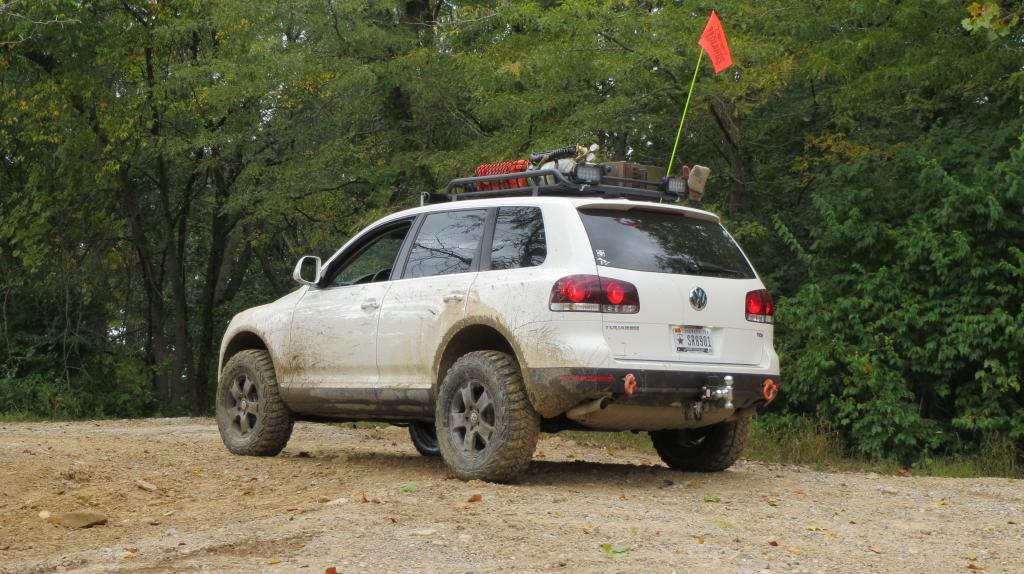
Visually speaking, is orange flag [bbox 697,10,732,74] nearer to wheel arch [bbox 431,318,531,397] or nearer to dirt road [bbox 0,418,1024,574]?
dirt road [bbox 0,418,1024,574]

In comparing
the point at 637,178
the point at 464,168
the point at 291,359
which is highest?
the point at 464,168

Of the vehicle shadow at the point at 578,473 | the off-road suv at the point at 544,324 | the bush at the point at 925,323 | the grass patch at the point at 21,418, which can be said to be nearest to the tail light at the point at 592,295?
the off-road suv at the point at 544,324

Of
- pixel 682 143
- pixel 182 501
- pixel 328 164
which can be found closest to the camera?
pixel 182 501

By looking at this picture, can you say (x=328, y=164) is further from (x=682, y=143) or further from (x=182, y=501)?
(x=182, y=501)

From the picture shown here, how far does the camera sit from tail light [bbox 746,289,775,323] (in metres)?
8.23

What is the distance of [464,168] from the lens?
708 inches

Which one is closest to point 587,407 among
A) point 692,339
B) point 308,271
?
point 692,339

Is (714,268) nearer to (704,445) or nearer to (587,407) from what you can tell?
(587,407)

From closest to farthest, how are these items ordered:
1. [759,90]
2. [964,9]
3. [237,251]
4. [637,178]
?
[637,178], [964,9], [759,90], [237,251]

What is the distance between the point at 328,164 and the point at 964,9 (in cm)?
1117

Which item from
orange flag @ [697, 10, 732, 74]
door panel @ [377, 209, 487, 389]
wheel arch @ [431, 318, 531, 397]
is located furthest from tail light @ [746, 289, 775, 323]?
orange flag @ [697, 10, 732, 74]

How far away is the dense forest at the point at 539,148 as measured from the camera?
14.0 meters

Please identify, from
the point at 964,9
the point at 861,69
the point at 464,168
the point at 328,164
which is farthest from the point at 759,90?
the point at 328,164

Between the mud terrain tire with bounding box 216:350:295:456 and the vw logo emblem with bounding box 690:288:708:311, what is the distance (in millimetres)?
3727
